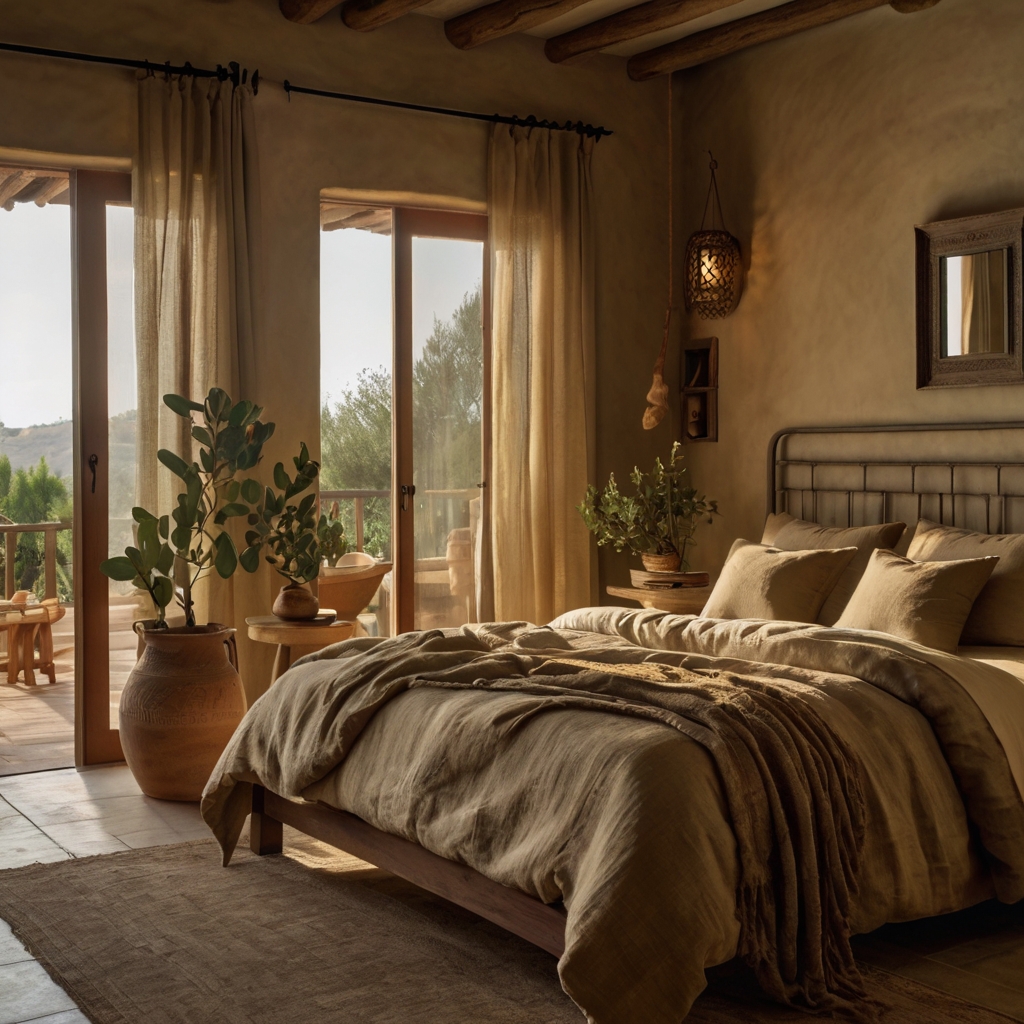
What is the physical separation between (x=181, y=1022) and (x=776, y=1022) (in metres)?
1.22

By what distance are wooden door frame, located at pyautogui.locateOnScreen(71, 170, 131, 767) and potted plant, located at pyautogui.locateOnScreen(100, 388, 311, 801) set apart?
1.21 feet

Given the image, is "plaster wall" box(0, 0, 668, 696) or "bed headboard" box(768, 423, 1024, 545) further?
"plaster wall" box(0, 0, 668, 696)

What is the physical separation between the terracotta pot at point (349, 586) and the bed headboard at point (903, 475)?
1730 millimetres

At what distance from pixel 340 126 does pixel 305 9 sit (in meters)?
0.49

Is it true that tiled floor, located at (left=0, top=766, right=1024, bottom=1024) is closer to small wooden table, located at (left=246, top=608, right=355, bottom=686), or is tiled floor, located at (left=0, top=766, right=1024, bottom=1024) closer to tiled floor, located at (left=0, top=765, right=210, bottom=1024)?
tiled floor, located at (left=0, top=765, right=210, bottom=1024)

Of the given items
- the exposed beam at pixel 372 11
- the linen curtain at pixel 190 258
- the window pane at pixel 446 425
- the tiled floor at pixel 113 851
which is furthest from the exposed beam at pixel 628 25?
the tiled floor at pixel 113 851

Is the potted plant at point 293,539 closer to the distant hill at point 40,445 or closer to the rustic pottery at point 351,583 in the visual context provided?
the rustic pottery at point 351,583

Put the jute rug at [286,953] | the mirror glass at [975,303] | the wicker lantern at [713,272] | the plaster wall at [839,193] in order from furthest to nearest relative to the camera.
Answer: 1. the wicker lantern at [713,272]
2. the plaster wall at [839,193]
3. the mirror glass at [975,303]
4. the jute rug at [286,953]

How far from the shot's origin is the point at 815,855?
8.73ft

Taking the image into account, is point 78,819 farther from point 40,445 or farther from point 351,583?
point 40,445

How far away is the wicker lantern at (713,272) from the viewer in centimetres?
569

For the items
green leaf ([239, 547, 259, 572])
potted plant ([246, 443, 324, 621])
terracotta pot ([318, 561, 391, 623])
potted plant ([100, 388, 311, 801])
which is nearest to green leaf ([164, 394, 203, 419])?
potted plant ([100, 388, 311, 801])

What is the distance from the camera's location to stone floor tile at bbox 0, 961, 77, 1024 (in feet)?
8.87

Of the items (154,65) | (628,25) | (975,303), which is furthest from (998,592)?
(154,65)
